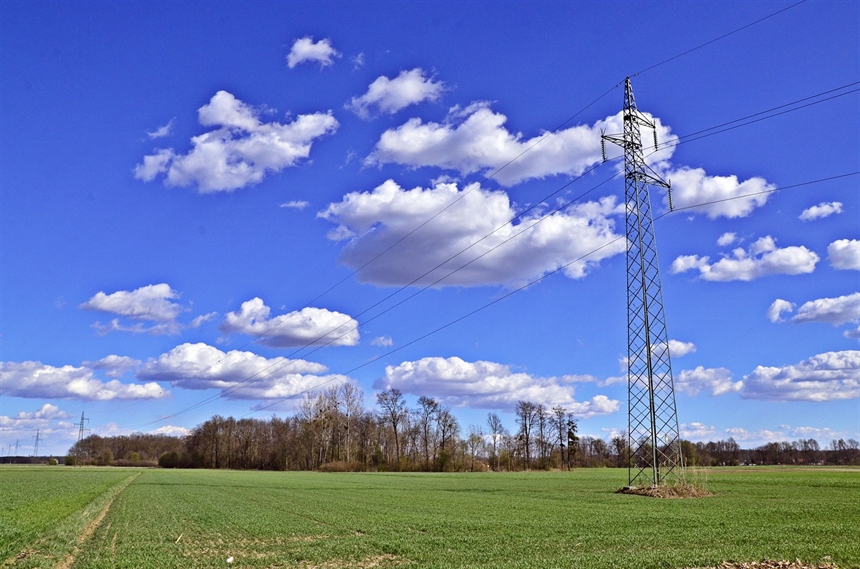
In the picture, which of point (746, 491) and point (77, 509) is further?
point (746, 491)

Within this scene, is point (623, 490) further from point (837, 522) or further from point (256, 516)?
point (256, 516)

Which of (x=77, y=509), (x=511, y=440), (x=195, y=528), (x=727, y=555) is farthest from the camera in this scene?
(x=511, y=440)

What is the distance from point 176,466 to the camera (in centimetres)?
17650

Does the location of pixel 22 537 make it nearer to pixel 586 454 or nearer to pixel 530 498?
pixel 530 498

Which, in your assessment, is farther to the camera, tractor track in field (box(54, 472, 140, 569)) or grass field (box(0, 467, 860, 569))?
tractor track in field (box(54, 472, 140, 569))

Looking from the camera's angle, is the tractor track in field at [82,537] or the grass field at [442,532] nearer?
the grass field at [442,532]

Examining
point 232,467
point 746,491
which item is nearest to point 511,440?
point 232,467

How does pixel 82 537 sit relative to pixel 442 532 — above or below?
below

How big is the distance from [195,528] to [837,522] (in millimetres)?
27091

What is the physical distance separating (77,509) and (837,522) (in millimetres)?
39753

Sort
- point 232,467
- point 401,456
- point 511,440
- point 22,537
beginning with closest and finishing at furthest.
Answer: point 22,537, point 401,456, point 511,440, point 232,467

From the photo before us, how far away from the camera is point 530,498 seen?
140 feet

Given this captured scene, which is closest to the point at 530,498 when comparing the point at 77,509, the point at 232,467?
the point at 77,509

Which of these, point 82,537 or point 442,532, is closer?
point 442,532
